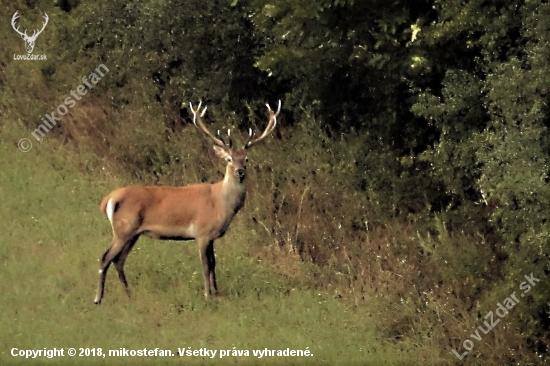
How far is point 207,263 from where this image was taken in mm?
13031

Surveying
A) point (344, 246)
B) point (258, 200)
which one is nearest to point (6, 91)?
point (258, 200)

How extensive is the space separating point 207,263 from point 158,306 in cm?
72

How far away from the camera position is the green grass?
11906 millimetres

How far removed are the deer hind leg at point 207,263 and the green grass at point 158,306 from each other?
136 mm

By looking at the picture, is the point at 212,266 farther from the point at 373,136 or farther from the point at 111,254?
the point at 373,136

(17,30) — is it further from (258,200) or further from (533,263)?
(533,263)

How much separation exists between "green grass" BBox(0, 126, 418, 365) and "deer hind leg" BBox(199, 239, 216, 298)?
0.45 feet

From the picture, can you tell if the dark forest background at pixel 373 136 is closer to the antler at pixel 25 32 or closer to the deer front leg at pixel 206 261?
the deer front leg at pixel 206 261

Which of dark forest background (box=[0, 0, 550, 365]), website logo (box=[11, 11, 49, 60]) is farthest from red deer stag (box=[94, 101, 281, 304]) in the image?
website logo (box=[11, 11, 49, 60])

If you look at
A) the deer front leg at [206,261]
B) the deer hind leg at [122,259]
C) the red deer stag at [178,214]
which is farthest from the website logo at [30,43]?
the deer front leg at [206,261]

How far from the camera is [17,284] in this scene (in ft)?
44.1

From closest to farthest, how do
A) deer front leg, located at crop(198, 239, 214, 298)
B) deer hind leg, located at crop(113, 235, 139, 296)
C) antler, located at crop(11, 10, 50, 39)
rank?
deer front leg, located at crop(198, 239, 214, 298)
deer hind leg, located at crop(113, 235, 139, 296)
antler, located at crop(11, 10, 50, 39)

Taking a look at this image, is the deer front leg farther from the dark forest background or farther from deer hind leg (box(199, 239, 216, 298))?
the dark forest background

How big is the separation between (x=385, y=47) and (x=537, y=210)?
3.04 m
